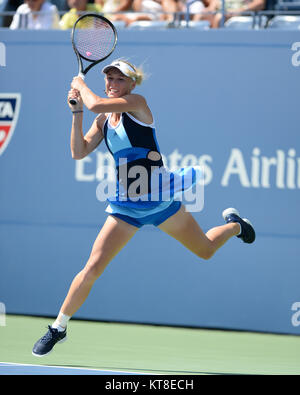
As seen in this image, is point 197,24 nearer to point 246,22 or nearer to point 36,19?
point 246,22

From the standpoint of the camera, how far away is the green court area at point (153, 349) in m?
5.46

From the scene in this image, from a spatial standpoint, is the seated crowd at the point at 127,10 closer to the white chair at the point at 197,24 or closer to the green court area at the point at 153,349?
the white chair at the point at 197,24

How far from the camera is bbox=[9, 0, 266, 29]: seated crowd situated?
7566 millimetres

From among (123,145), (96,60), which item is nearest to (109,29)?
(96,60)

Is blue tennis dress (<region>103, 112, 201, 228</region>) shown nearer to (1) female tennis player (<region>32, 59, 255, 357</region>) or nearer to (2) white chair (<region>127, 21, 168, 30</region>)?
(1) female tennis player (<region>32, 59, 255, 357</region>)

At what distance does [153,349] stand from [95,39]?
2.38m

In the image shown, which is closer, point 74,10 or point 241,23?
point 241,23

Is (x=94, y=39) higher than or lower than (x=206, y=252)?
higher

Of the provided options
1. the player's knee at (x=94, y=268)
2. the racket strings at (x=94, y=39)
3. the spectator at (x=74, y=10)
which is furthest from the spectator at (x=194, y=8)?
the player's knee at (x=94, y=268)

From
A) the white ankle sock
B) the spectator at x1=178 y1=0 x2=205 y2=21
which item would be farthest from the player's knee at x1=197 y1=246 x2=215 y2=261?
the spectator at x1=178 y1=0 x2=205 y2=21

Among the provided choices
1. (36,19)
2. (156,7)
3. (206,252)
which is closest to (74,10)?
(36,19)

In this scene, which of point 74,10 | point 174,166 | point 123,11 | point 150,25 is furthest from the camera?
point 123,11

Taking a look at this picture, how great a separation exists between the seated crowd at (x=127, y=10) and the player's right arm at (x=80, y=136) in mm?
2275

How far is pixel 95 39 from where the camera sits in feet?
17.9
